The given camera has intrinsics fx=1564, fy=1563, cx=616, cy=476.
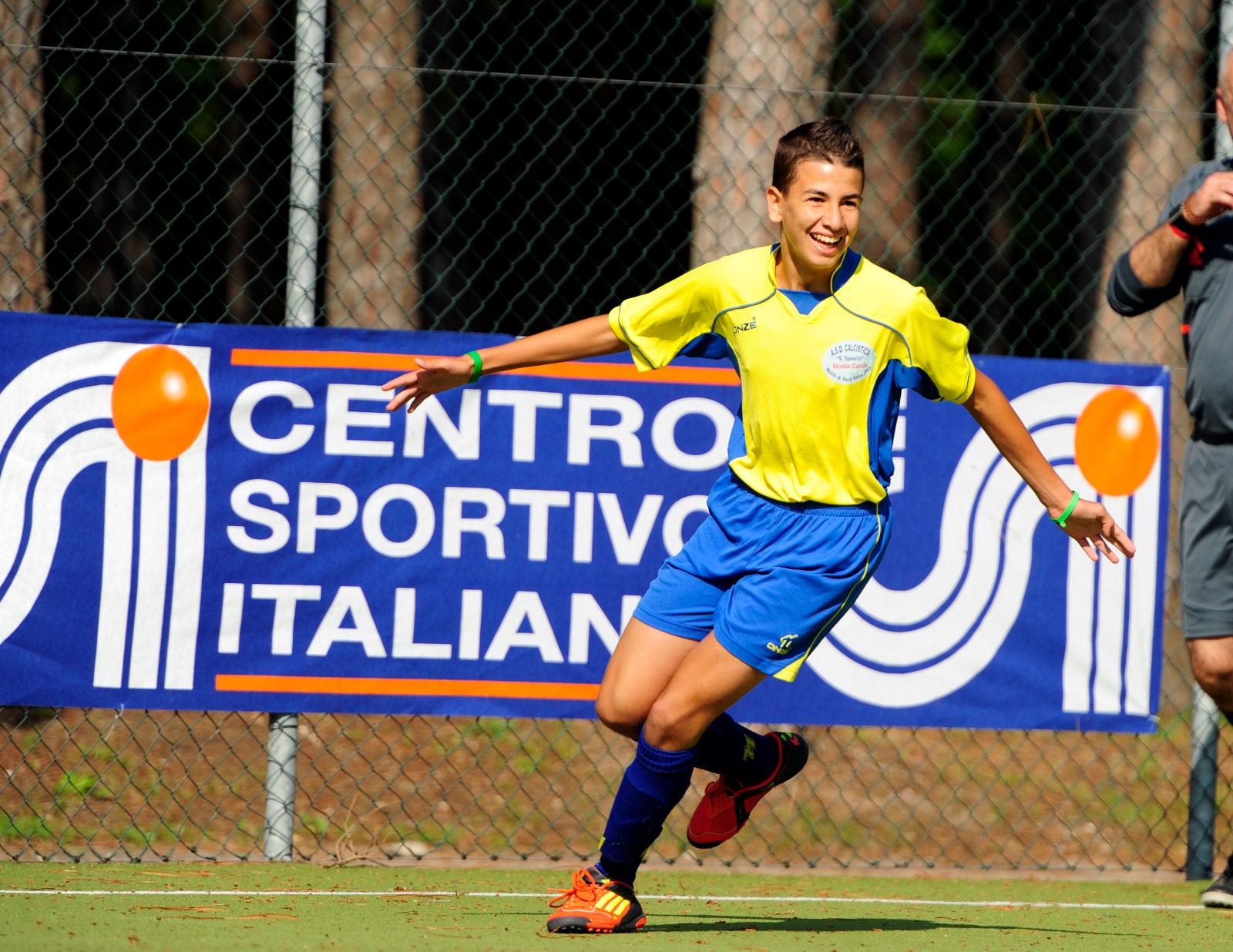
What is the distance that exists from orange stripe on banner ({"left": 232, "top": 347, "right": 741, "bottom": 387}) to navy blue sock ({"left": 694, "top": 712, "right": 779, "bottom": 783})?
4.73 feet

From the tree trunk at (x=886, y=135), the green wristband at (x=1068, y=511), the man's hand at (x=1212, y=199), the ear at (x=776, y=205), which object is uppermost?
the tree trunk at (x=886, y=135)

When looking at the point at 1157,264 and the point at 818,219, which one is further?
the point at 1157,264

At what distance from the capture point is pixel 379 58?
295 inches

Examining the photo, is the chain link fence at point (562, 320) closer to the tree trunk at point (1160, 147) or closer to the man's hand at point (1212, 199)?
the tree trunk at point (1160, 147)

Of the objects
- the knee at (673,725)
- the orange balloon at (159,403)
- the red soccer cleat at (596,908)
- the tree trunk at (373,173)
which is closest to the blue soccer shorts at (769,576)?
the knee at (673,725)

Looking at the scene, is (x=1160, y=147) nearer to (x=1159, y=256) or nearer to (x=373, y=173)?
(x=1159, y=256)

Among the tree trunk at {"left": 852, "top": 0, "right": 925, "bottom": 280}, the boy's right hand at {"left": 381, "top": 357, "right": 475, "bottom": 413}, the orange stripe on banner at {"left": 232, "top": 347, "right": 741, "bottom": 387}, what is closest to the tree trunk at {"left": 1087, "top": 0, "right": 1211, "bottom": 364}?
the tree trunk at {"left": 852, "top": 0, "right": 925, "bottom": 280}

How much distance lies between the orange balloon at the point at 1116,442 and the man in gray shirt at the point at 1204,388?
0.83m

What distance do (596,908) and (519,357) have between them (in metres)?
1.44

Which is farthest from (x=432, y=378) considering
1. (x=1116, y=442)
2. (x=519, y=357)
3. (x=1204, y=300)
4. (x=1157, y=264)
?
(x=1116, y=442)

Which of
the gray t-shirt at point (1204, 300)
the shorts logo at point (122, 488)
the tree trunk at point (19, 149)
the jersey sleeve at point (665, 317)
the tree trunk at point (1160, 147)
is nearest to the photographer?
the jersey sleeve at point (665, 317)

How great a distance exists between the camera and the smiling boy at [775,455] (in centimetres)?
398

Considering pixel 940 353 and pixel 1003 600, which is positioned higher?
pixel 940 353

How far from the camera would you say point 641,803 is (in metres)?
4.04
